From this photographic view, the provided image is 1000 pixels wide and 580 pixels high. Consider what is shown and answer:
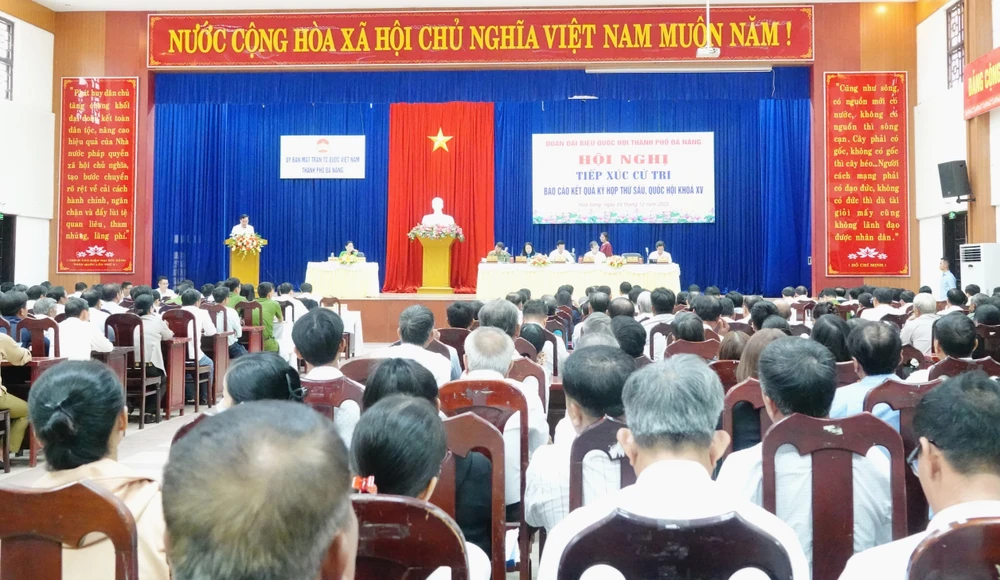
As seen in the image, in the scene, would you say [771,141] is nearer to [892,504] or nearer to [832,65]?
[832,65]

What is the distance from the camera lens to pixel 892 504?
185cm

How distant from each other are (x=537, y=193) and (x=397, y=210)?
2.42 m

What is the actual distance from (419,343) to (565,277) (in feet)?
22.6

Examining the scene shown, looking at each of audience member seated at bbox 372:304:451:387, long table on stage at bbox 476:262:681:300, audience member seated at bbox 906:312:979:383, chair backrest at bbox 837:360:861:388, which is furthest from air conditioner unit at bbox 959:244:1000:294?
audience member seated at bbox 372:304:451:387

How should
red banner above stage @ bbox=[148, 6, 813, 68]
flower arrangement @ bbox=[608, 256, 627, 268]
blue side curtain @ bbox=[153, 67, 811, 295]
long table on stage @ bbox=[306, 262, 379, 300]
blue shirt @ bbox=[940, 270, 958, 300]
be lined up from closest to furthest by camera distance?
blue shirt @ bbox=[940, 270, 958, 300] < flower arrangement @ bbox=[608, 256, 627, 268] < red banner above stage @ bbox=[148, 6, 813, 68] < long table on stage @ bbox=[306, 262, 379, 300] < blue side curtain @ bbox=[153, 67, 811, 295]

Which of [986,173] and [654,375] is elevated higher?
[986,173]

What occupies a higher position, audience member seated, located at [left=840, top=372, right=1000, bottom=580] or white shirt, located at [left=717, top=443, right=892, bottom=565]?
audience member seated, located at [left=840, top=372, right=1000, bottom=580]

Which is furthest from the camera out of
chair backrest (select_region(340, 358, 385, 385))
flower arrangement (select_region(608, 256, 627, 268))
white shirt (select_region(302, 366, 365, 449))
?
flower arrangement (select_region(608, 256, 627, 268))

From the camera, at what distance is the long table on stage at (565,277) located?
10602 mm

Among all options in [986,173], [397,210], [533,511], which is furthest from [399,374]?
[397,210]

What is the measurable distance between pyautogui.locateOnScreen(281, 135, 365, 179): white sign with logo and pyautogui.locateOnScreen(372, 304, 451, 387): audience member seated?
35.8 ft

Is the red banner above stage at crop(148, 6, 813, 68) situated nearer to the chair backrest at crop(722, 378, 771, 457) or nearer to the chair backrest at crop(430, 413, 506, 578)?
the chair backrest at crop(722, 378, 771, 457)

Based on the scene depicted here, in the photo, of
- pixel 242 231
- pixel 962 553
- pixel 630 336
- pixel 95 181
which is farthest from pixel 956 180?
pixel 95 181

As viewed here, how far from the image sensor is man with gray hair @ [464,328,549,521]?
2527 mm
